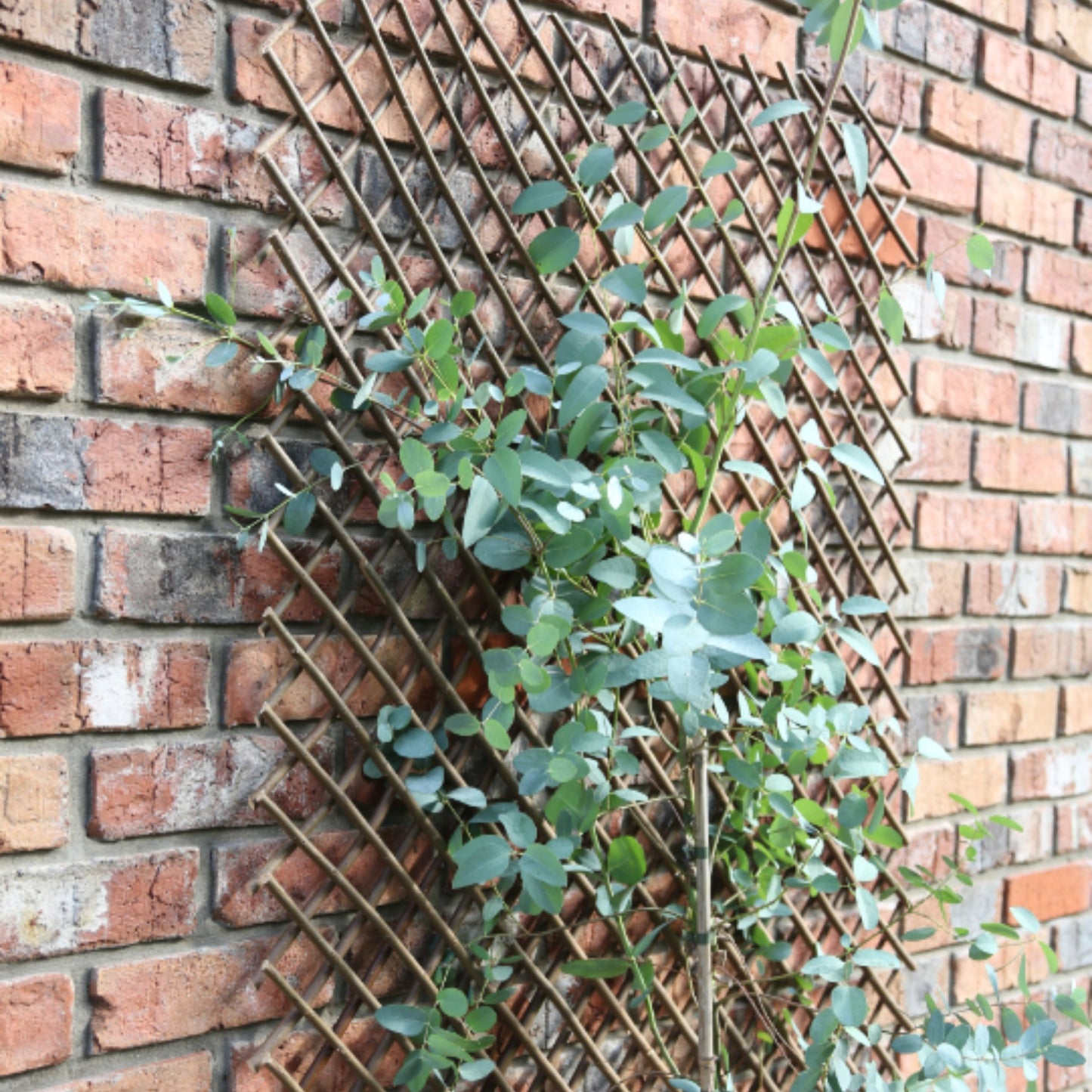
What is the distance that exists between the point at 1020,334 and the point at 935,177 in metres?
0.28

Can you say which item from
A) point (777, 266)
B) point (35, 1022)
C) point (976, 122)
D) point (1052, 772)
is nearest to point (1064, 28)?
point (976, 122)

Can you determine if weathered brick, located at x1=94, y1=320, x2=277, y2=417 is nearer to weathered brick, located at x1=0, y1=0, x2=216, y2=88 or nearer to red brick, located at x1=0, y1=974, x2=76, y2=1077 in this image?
weathered brick, located at x1=0, y1=0, x2=216, y2=88

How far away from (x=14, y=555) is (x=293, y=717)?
0.92 ft

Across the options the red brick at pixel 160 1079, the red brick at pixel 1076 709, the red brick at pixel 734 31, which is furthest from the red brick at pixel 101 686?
the red brick at pixel 1076 709

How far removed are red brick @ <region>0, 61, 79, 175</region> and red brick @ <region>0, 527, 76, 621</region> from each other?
0.30 meters

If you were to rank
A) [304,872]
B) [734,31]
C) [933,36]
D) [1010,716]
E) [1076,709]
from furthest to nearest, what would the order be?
[1076,709], [1010,716], [933,36], [734,31], [304,872]

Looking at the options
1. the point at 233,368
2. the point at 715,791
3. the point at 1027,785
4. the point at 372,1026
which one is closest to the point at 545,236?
the point at 233,368

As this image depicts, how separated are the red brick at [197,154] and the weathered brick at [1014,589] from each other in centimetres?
106

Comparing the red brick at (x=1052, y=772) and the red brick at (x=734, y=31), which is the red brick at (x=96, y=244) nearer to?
the red brick at (x=734, y=31)

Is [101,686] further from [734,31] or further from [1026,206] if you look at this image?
[1026,206]

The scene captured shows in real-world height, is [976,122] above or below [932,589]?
above

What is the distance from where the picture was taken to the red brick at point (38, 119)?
0.92m

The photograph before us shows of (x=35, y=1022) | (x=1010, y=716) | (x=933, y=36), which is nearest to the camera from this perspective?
(x=35, y=1022)

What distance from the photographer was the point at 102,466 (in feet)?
3.17
